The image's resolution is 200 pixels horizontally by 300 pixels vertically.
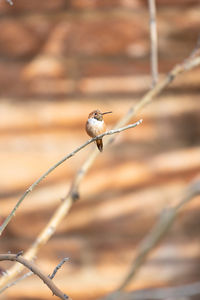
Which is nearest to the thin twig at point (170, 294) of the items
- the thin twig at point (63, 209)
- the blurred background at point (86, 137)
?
the thin twig at point (63, 209)

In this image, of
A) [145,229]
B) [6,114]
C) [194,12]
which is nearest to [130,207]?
[145,229]

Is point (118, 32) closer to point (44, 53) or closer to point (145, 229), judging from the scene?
point (44, 53)

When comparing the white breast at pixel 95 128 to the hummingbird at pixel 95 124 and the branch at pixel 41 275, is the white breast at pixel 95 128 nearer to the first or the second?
the hummingbird at pixel 95 124

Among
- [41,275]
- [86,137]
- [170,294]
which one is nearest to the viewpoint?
[41,275]

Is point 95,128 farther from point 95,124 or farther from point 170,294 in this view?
point 170,294

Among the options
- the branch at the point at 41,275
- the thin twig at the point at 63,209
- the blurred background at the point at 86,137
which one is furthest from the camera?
the blurred background at the point at 86,137

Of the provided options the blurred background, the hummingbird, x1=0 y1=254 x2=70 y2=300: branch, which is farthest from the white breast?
the blurred background

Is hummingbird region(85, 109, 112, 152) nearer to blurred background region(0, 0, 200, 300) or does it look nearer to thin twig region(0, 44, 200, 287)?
thin twig region(0, 44, 200, 287)

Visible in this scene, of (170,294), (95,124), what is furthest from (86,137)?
(95,124)

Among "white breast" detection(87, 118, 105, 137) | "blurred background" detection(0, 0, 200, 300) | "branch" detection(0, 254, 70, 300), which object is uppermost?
"blurred background" detection(0, 0, 200, 300)
